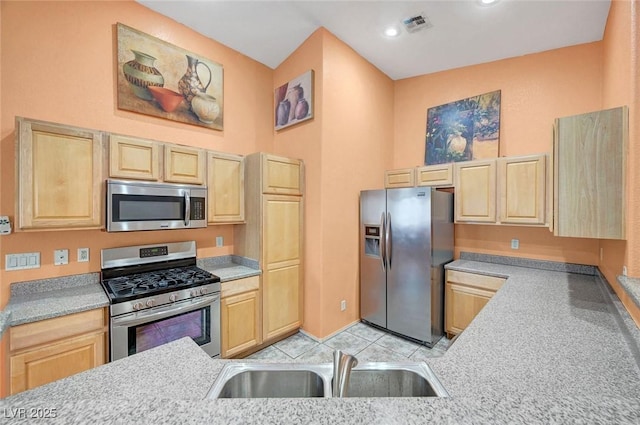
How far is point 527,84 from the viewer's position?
3061 mm

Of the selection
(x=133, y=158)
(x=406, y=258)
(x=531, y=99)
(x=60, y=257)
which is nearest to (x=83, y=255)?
(x=60, y=257)

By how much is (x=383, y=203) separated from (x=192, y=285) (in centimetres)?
219

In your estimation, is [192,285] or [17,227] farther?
[192,285]

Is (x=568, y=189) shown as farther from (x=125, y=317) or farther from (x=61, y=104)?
(x=61, y=104)

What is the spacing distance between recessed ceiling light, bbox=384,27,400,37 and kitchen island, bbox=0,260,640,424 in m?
2.92

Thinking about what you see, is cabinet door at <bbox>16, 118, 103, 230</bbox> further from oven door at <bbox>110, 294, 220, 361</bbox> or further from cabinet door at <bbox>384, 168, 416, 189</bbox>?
cabinet door at <bbox>384, 168, 416, 189</bbox>

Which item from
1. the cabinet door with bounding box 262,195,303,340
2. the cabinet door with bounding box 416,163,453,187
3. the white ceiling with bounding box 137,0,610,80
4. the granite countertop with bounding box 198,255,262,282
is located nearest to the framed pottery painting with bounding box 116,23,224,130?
the white ceiling with bounding box 137,0,610,80

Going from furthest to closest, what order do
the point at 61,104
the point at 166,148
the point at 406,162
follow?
1. the point at 406,162
2. the point at 166,148
3. the point at 61,104

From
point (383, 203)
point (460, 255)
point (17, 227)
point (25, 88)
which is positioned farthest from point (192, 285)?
point (460, 255)

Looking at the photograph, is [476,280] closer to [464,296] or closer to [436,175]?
[464,296]

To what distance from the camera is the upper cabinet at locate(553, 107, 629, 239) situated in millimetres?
1490

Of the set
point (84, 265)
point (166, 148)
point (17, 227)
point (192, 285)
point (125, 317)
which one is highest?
point (166, 148)

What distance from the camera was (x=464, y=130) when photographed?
3.42m

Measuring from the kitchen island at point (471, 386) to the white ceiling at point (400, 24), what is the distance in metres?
2.64
